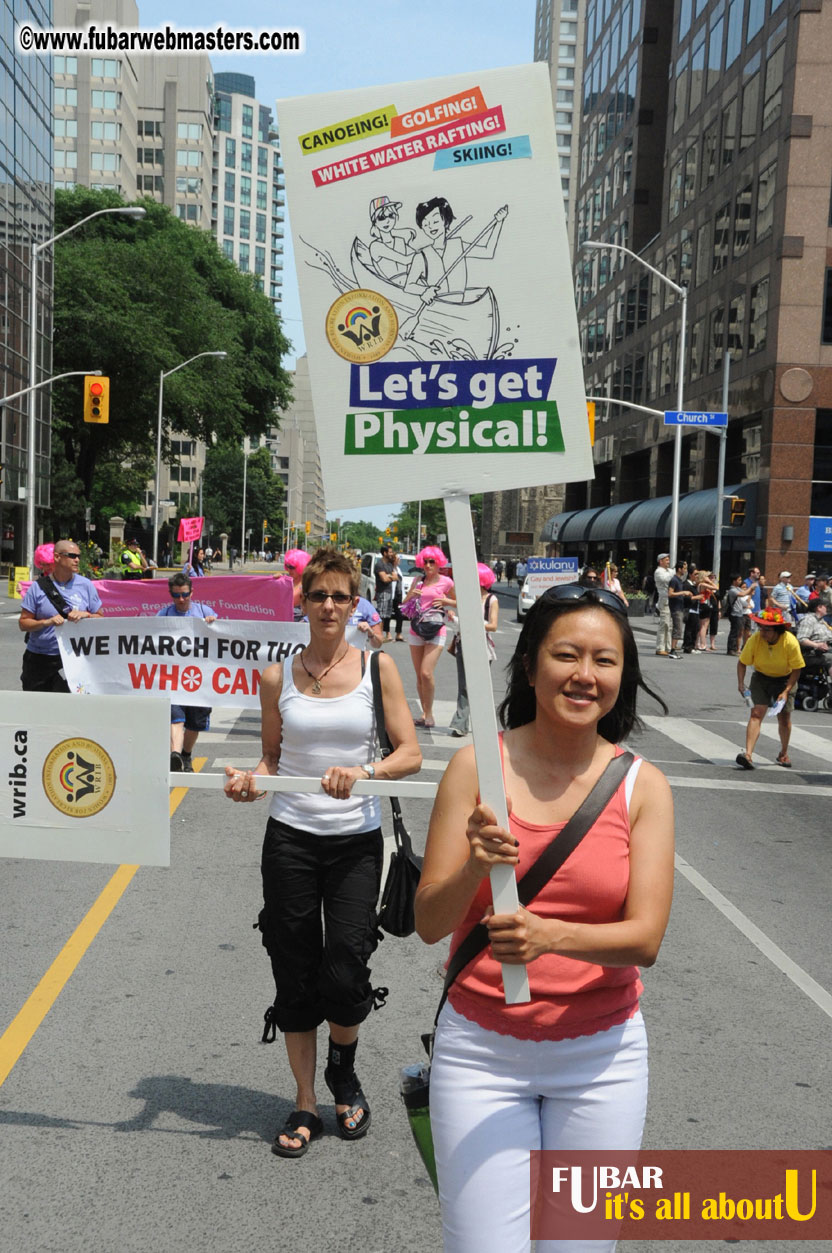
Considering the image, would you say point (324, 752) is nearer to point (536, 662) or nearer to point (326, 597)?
point (326, 597)

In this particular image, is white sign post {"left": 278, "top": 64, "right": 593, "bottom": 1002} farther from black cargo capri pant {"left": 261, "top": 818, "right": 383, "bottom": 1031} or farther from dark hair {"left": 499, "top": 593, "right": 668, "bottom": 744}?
black cargo capri pant {"left": 261, "top": 818, "right": 383, "bottom": 1031}

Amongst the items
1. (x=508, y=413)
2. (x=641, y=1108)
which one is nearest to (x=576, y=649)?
(x=508, y=413)

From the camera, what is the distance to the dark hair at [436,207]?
8.69 ft

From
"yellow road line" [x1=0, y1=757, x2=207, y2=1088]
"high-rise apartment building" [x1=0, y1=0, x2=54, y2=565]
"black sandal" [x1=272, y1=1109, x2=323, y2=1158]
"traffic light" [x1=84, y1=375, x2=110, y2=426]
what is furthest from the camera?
"high-rise apartment building" [x1=0, y1=0, x2=54, y2=565]

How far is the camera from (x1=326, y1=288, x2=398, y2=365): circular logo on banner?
107 inches

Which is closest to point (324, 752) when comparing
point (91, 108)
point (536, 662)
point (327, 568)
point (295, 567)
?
point (327, 568)

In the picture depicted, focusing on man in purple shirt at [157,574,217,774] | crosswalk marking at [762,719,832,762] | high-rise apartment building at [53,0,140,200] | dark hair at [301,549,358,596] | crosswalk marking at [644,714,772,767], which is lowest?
crosswalk marking at [762,719,832,762]

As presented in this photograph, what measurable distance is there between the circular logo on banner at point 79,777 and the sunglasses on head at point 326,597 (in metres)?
0.87

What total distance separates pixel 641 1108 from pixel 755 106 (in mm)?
A: 46744

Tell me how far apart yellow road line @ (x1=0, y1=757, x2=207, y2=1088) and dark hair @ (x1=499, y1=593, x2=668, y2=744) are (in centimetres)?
279

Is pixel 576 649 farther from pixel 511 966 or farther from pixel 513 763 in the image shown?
pixel 511 966

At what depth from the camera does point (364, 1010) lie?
165 inches

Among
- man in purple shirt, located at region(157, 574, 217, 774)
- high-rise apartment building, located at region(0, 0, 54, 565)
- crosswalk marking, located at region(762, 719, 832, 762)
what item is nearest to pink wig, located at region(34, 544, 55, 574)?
man in purple shirt, located at region(157, 574, 217, 774)

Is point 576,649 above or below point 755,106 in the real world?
below
